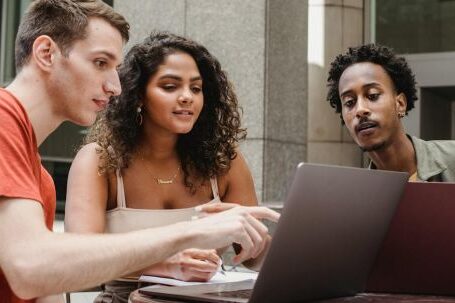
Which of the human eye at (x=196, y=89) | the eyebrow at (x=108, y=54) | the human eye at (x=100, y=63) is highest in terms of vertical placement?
the eyebrow at (x=108, y=54)

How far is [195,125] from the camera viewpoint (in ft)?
10.8

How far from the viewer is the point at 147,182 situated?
3021 millimetres

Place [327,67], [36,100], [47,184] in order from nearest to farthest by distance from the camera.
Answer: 1. [36,100]
2. [47,184]
3. [327,67]

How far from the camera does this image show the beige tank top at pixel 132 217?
288 centimetres

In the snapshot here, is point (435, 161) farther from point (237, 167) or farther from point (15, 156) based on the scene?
point (15, 156)

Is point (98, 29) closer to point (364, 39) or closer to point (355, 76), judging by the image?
point (355, 76)

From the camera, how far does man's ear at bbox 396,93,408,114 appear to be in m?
3.25

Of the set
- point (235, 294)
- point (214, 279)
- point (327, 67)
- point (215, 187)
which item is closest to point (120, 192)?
point (215, 187)

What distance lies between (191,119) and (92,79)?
109cm

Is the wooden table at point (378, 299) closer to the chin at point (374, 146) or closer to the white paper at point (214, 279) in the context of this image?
the white paper at point (214, 279)

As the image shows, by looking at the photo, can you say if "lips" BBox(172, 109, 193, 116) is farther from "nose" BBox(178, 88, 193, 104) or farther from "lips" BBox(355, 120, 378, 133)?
"lips" BBox(355, 120, 378, 133)

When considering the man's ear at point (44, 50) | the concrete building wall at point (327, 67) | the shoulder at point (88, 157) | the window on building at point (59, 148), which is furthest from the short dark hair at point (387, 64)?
the window on building at point (59, 148)

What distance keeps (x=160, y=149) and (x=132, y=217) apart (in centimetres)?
37

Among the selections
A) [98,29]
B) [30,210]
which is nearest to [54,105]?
[98,29]
